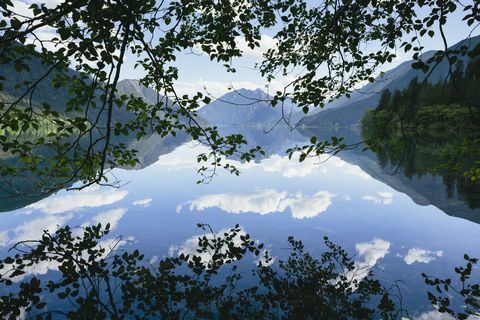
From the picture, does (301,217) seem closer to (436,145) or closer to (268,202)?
(268,202)

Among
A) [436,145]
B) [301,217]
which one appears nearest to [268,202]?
[301,217]

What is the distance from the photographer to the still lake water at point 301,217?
19703mm

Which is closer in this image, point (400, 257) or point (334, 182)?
point (400, 257)

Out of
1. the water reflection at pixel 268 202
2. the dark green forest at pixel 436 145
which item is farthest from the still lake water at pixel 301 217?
the dark green forest at pixel 436 145

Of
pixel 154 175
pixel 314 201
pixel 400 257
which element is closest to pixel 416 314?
pixel 400 257

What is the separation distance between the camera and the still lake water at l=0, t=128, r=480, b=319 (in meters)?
19.7

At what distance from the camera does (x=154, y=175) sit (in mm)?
57000

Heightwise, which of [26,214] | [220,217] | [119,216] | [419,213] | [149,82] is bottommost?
[419,213]

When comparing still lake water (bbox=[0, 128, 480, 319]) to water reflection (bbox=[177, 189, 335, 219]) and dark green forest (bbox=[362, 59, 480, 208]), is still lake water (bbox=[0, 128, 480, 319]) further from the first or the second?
dark green forest (bbox=[362, 59, 480, 208])

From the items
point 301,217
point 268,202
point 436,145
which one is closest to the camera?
point 301,217

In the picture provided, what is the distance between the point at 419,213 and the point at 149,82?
31.3 metres

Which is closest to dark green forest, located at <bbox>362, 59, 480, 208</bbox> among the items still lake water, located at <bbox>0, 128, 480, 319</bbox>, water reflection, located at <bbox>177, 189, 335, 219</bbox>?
still lake water, located at <bbox>0, 128, 480, 319</bbox>

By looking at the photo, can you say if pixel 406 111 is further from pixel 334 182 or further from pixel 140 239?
pixel 334 182

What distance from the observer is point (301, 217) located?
29141mm
